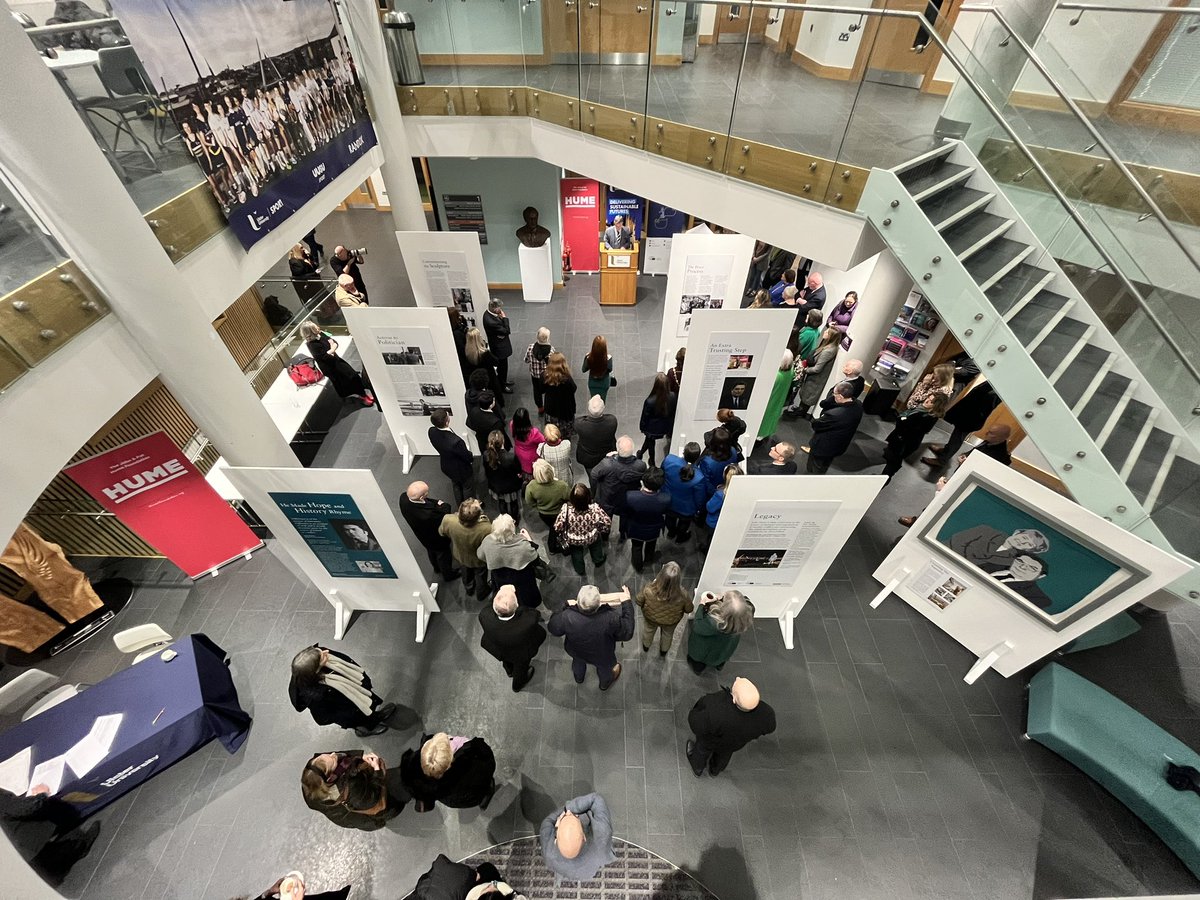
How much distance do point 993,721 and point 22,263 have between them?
Answer: 7426 mm

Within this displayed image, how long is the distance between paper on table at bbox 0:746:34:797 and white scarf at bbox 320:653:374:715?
206cm

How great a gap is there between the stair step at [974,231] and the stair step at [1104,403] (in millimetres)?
1557

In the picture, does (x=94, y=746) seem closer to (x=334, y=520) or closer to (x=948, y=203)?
(x=334, y=520)

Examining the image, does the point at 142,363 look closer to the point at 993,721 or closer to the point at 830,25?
the point at 830,25

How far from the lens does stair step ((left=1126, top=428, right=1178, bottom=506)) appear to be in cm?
362

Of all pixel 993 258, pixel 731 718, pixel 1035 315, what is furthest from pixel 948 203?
pixel 731 718

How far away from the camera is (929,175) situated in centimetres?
492

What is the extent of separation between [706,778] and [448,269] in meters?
6.48

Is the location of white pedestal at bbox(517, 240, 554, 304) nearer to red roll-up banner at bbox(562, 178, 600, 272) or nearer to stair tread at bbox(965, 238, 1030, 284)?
red roll-up banner at bbox(562, 178, 600, 272)

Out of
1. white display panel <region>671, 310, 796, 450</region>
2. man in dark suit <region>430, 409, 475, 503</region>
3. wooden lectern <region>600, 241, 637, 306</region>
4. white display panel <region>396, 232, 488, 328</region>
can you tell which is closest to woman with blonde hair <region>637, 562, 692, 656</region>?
man in dark suit <region>430, 409, 475, 503</region>

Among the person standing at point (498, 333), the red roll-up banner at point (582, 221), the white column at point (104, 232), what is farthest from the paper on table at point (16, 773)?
the red roll-up banner at point (582, 221)

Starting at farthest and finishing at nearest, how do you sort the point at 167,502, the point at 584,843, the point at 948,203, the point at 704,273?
the point at 704,273 → the point at 948,203 → the point at 167,502 → the point at 584,843

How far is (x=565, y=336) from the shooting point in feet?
28.7

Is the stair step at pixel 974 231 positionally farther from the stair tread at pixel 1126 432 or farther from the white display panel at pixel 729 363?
the stair tread at pixel 1126 432
